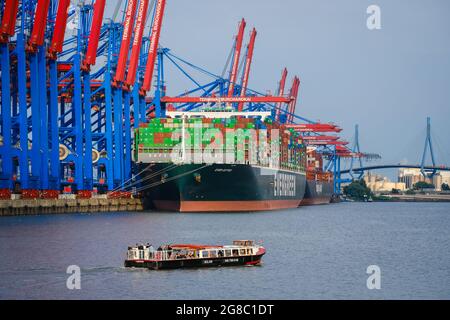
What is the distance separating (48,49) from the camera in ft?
296

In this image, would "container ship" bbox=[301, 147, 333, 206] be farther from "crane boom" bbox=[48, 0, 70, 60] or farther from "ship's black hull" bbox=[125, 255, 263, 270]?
"ship's black hull" bbox=[125, 255, 263, 270]

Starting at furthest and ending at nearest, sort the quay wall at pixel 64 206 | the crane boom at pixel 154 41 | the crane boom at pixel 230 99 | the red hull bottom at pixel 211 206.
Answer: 1. the crane boom at pixel 230 99
2. the crane boom at pixel 154 41
3. the red hull bottom at pixel 211 206
4. the quay wall at pixel 64 206

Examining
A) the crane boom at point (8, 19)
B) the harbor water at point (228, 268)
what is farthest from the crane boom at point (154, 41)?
the harbor water at point (228, 268)

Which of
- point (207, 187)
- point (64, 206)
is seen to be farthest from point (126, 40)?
point (64, 206)

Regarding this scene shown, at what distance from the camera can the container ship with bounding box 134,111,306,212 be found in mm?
92688

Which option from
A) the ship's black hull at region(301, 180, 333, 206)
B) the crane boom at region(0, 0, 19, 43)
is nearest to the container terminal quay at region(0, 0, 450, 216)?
the crane boom at region(0, 0, 19, 43)

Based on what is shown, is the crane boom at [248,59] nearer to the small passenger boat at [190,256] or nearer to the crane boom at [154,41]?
the crane boom at [154,41]

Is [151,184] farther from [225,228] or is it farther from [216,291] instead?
[216,291]

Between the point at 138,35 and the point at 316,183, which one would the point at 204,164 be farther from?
the point at 316,183

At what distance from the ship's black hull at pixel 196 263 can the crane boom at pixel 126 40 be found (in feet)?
185

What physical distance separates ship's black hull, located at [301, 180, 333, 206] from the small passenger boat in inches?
3978

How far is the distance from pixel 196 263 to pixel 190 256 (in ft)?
1.36

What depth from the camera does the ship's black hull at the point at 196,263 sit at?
1815 inches
